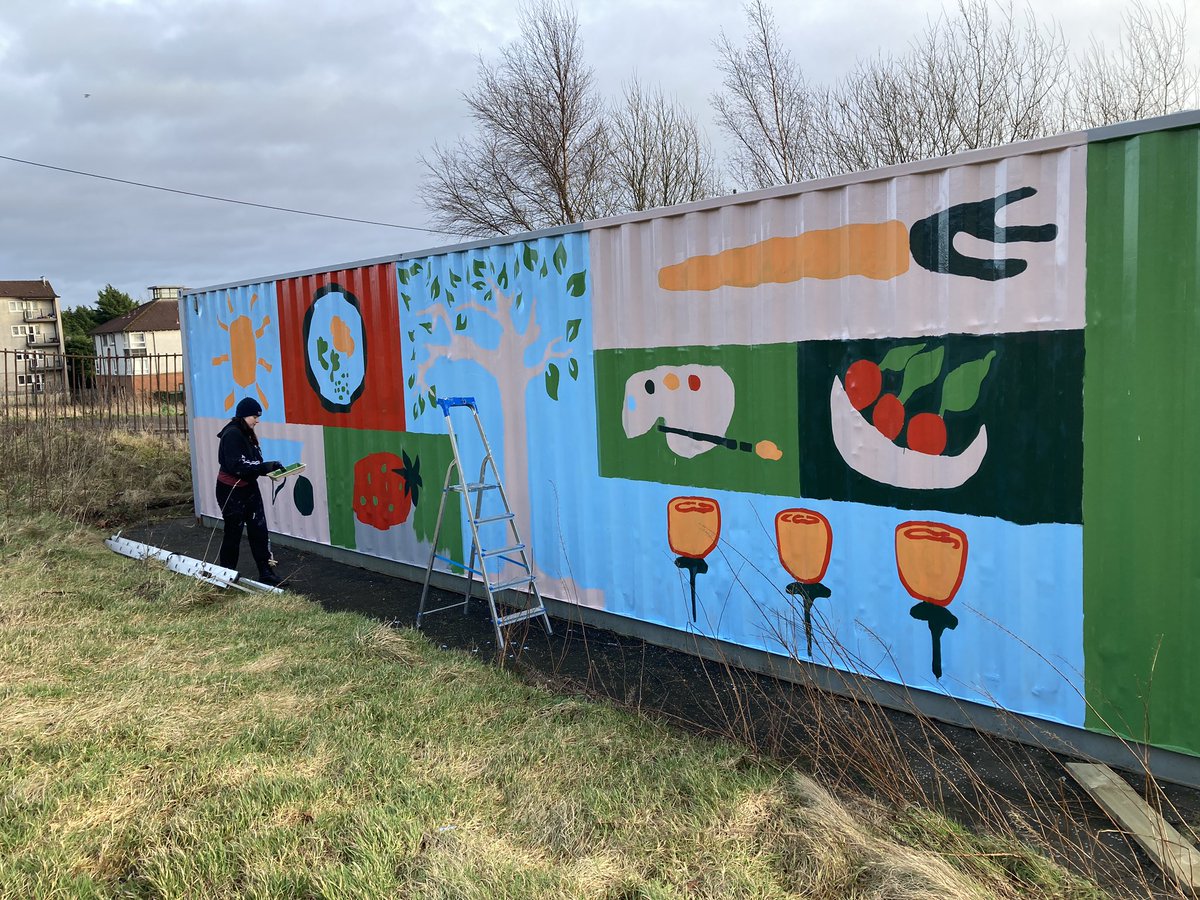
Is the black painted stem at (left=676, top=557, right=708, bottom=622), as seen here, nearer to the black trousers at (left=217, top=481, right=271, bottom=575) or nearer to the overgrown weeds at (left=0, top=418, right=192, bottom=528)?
the black trousers at (left=217, top=481, right=271, bottom=575)

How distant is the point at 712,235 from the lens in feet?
17.4

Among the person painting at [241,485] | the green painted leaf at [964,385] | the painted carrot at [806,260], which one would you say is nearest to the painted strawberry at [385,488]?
the person painting at [241,485]

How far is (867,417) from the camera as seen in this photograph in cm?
471

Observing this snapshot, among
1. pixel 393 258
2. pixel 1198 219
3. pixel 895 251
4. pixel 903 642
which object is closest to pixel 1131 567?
pixel 903 642

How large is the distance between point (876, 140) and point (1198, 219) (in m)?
15.9

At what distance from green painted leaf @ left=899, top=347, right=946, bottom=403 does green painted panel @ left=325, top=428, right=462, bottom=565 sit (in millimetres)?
4059

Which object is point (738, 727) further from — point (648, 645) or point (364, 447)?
point (364, 447)

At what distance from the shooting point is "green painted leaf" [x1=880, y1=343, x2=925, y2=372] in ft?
14.7

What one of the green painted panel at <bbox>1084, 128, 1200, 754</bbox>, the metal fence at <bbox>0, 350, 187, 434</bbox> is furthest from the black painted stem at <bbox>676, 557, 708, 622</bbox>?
the metal fence at <bbox>0, 350, 187, 434</bbox>

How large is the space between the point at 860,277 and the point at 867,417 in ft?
2.47

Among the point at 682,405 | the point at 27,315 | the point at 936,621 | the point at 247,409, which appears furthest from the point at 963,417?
the point at 27,315

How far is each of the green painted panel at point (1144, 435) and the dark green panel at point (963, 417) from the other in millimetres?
119

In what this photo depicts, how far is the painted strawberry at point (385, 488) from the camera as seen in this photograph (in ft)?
25.8

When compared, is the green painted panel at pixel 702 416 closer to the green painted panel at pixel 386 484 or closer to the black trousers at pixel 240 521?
the green painted panel at pixel 386 484
